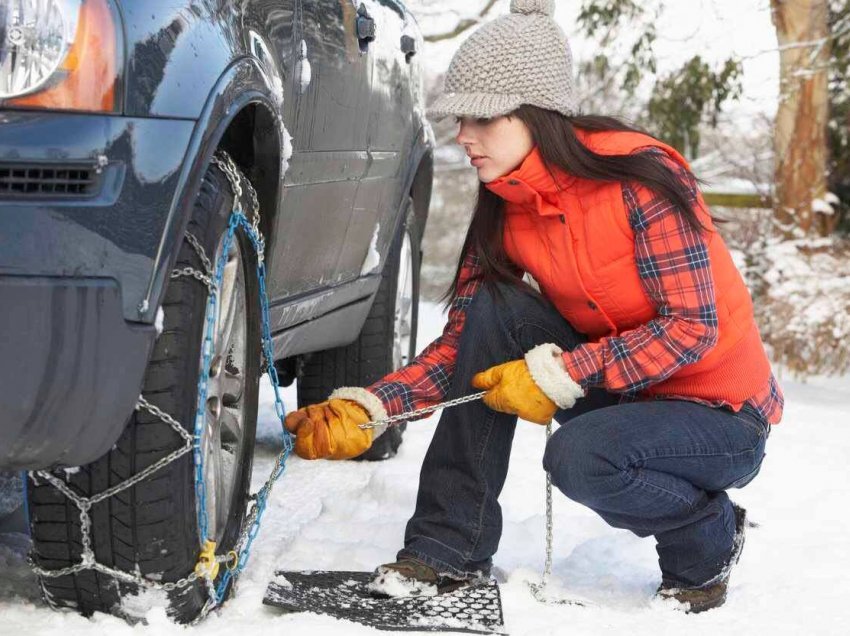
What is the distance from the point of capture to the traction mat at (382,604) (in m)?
2.58

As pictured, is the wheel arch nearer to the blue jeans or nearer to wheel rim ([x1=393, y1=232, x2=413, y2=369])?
the blue jeans

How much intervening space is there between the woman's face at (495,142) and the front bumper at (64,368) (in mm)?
961

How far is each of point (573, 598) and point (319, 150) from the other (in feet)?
3.73

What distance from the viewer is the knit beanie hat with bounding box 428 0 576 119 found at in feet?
8.68

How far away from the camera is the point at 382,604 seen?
2734 millimetres

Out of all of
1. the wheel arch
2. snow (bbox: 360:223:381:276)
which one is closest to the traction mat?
the wheel arch

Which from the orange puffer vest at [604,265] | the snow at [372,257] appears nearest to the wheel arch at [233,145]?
the orange puffer vest at [604,265]

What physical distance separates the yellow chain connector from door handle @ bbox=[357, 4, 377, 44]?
146cm

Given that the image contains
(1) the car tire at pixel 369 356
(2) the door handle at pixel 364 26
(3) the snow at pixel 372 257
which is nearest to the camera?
(2) the door handle at pixel 364 26

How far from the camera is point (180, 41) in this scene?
204 centimetres

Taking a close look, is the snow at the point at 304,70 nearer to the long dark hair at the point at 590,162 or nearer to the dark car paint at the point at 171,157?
the dark car paint at the point at 171,157

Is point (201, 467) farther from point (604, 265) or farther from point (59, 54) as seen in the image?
point (604, 265)

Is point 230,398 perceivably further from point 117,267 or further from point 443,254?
point 443,254

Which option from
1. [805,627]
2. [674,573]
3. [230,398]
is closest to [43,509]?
[230,398]
